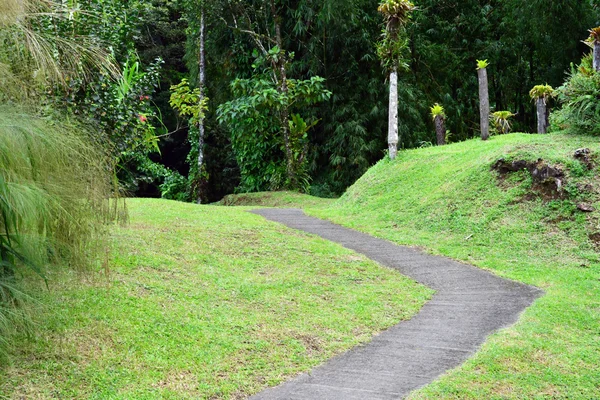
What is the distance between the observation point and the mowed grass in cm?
498

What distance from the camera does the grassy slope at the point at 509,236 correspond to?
17.8ft

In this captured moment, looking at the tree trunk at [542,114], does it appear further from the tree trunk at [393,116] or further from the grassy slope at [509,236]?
the tree trunk at [393,116]

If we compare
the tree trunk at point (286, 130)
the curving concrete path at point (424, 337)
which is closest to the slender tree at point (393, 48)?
the tree trunk at point (286, 130)

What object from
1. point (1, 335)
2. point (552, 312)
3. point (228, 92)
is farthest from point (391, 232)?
point (228, 92)

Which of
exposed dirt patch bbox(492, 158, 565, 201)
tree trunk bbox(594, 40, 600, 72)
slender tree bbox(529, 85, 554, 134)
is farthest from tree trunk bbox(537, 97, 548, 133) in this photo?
exposed dirt patch bbox(492, 158, 565, 201)

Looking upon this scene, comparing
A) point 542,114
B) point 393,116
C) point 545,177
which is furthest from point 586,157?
point 393,116

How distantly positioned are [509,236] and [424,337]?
15.8 feet

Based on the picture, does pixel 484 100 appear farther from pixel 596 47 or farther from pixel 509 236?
pixel 509 236

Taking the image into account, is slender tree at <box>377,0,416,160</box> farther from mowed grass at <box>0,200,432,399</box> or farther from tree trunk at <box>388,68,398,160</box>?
mowed grass at <box>0,200,432,399</box>

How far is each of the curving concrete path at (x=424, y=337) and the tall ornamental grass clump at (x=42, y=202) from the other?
199cm

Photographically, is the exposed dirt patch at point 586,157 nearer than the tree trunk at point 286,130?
Yes

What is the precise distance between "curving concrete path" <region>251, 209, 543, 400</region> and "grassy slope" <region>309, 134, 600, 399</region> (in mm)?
233

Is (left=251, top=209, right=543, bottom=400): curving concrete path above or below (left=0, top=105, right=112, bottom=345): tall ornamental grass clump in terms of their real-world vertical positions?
below

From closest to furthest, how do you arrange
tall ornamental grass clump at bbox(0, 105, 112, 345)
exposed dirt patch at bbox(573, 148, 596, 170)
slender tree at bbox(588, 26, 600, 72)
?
tall ornamental grass clump at bbox(0, 105, 112, 345) → exposed dirt patch at bbox(573, 148, 596, 170) → slender tree at bbox(588, 26, 600, 72)
